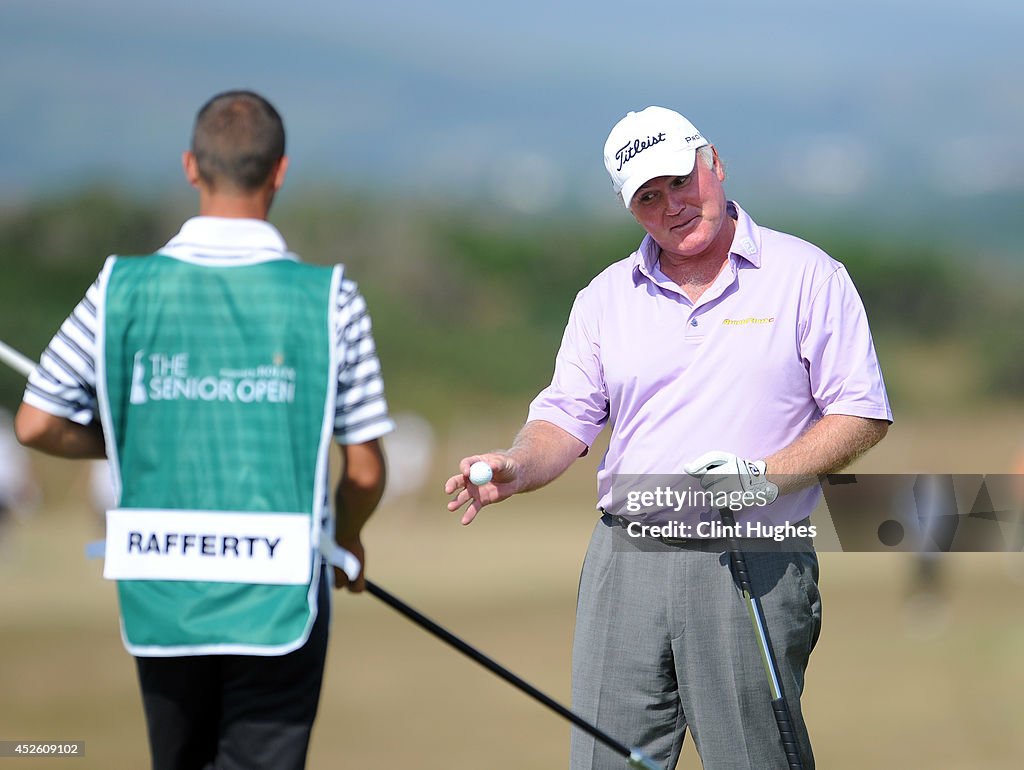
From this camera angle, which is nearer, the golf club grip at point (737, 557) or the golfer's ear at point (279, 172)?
the golfer's ear at point (279, 172)

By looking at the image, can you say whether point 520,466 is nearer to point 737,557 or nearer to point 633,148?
point 737,557

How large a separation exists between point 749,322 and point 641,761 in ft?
4.10

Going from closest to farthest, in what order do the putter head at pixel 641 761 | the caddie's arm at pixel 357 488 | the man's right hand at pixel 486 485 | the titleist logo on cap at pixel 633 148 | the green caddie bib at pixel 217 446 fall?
the green caddie bib at pixel 217 446 → the caddie's arm at pixel 357 488 → the man's right hand at pixel 486 485 → the putter head at pixel 641 761 → the titleist logo on cap at pixel 633 148

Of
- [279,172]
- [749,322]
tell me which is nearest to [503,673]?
[749,322]

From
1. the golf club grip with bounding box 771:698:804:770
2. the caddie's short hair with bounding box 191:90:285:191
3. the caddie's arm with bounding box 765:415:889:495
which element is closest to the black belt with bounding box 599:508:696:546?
the caddie's arm with bounding box 765:415:889:495

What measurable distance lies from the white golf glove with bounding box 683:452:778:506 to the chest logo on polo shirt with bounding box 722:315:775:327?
1.34ft

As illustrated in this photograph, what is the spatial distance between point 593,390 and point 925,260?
47832mm

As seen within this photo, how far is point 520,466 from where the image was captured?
4211 mm

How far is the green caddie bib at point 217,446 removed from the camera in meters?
3.40

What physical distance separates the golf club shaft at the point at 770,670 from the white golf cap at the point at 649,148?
96 cm

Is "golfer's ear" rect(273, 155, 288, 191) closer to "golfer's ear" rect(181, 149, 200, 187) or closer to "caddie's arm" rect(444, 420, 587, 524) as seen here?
"golfer's ear" rect(181, 149, 200, 187)

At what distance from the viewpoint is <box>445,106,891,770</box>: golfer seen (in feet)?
13.5

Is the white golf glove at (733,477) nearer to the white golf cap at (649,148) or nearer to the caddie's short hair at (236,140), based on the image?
the white golf cap at (649,148)

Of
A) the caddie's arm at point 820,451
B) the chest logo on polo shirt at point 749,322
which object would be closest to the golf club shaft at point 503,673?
the caddie's arm at point 820,451
